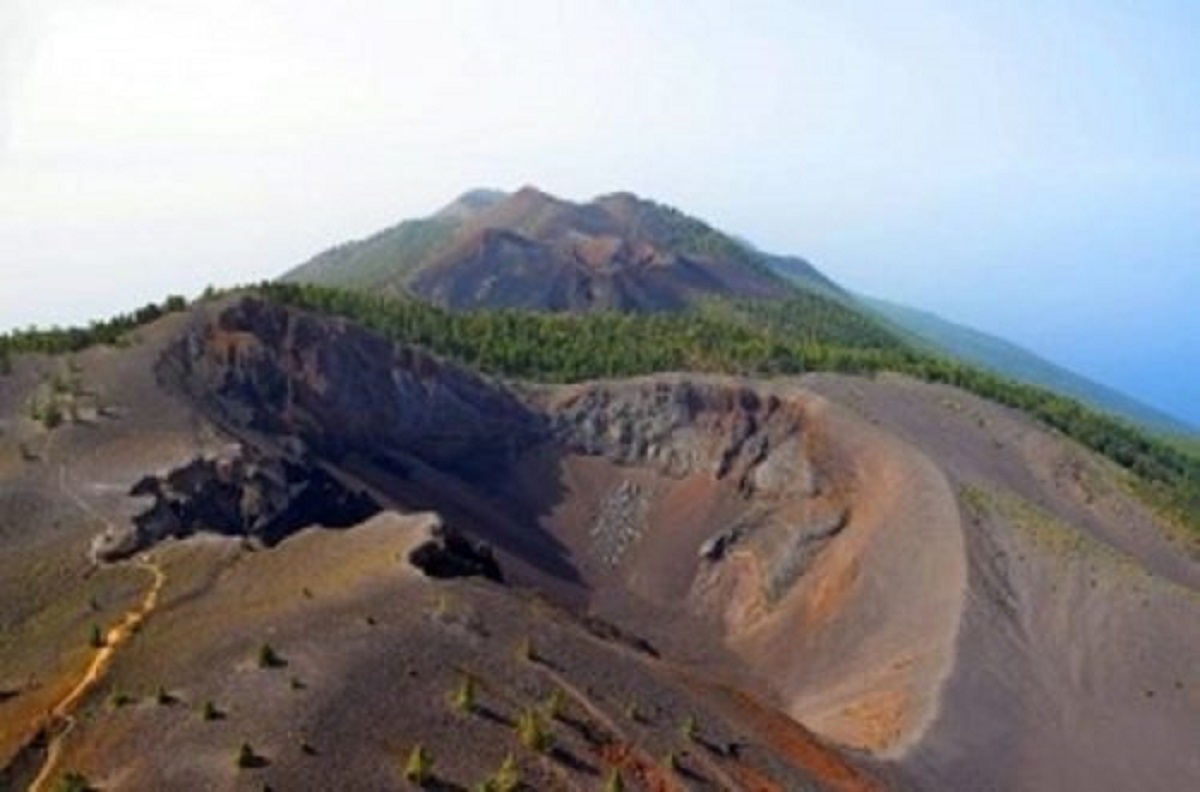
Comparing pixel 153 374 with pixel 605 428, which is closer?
pixel 153 374

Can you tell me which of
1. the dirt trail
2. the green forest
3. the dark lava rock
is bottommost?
the dirt trail

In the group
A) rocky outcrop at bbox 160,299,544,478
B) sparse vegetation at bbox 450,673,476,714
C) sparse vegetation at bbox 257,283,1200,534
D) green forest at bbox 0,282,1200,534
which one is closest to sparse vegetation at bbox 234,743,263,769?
sparse vegetation at bbox 450,673,476,714

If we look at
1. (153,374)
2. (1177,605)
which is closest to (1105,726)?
(1177,605)

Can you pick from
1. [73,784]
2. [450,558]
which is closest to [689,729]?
[450,558]

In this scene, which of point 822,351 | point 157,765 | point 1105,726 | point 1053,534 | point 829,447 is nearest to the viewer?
point 157,765

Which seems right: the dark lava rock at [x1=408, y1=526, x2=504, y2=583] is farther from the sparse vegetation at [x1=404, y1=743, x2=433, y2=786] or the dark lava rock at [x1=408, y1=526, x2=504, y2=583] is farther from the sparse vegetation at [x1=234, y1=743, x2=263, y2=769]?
the sparse vegetation at [x1=234, y1=743, x2=263, y2=769]

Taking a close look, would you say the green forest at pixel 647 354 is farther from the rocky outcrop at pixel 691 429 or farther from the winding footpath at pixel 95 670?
the winding footpath at pixel 95 670

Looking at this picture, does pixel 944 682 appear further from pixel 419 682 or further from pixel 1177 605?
pixel 419 682
